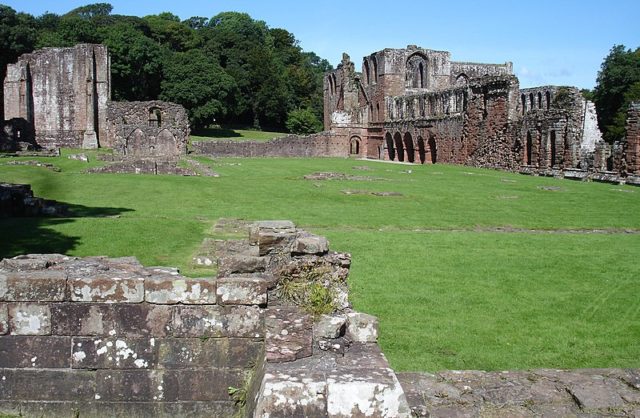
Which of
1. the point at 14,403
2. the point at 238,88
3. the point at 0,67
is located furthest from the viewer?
the point at 238,88

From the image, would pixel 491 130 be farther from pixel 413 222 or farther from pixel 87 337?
pixel 87 337

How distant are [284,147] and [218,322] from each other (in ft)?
146

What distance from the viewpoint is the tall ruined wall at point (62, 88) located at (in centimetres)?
4584

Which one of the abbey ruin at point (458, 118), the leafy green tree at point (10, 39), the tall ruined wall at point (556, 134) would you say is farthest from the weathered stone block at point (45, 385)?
the leafy green tree at point (10, 39)

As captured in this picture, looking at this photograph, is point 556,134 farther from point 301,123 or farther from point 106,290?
point 301,123

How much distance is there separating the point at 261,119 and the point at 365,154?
22134 millimetres

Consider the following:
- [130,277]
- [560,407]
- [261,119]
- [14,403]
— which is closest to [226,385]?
[130,277]

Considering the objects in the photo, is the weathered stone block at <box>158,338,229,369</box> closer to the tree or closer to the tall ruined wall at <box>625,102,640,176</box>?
the tall ruined wall at <box>625,102,640,176</box>

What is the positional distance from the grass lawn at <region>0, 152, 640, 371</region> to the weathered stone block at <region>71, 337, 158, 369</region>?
7.52 feet

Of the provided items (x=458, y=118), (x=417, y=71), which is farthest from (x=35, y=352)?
(x=417, y=71)

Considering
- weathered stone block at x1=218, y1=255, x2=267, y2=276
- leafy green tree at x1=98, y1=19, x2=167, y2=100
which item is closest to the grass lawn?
weathered stone block at x1=218, y1=255, x2=267, y2=276

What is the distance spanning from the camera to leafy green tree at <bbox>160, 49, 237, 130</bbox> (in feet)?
196

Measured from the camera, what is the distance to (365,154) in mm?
56062

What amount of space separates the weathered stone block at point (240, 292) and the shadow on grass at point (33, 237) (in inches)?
229
